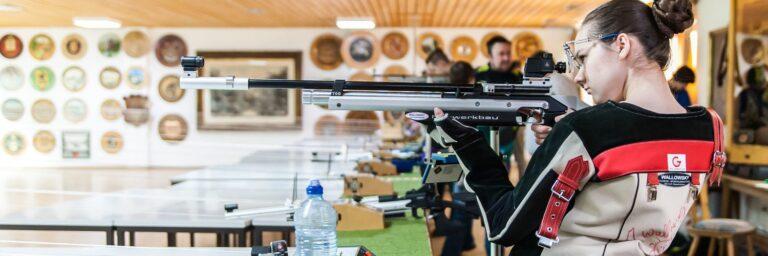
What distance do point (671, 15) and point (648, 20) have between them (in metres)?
0.04

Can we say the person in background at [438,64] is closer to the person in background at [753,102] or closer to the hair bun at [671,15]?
the person in background at [753,102]

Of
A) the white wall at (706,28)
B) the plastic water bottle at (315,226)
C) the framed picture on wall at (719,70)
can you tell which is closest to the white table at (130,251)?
the plastic water bottle at (315,226)

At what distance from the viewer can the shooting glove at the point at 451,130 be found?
121cm

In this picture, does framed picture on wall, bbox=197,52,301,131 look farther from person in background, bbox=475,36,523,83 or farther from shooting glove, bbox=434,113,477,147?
shooting glove, bbox=434,113,477,147

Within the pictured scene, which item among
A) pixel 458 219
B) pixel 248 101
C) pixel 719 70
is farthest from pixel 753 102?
pixel 248 101

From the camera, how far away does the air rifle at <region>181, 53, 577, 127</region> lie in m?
1.41

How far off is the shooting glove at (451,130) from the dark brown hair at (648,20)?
0.94 feet

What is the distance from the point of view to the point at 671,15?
3.46 ft

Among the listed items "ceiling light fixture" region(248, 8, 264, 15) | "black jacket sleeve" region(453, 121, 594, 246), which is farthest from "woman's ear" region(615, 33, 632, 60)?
"ceiling light fixture" region(248, 8, 264, 15)

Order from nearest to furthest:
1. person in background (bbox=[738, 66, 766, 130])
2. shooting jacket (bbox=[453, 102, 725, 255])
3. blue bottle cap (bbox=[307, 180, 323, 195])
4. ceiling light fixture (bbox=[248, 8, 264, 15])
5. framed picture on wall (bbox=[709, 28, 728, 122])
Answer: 1. shooting jacket (bbox=[453, 102, 725, 255])
2. blue bottle cap (bbox=[307, 180, 323, 195])
3. person in background (bbox=[738, 66, 766, 130])
4. framed picture on wall (bbox=[709, 28, 728, 122])
5. ceiling light fixture (bbox=[248, 8, 264, 15])

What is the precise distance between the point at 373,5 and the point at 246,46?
9.29 feet

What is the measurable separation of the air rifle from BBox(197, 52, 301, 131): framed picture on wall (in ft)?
26.5

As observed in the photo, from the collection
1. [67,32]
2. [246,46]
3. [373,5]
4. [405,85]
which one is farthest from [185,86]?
[246,46]

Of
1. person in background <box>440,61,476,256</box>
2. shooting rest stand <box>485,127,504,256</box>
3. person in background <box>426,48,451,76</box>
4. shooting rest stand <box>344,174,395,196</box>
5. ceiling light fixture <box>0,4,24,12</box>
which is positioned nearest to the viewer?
shooting rest stand <box>485,127,504,256</box>
